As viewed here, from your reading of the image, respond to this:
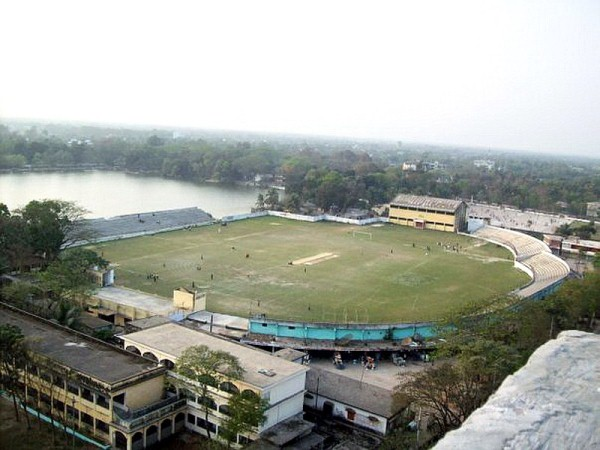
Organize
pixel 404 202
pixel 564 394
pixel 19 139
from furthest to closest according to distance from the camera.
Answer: pixel 19 139 < pixel 404 202 < pixel 564 394

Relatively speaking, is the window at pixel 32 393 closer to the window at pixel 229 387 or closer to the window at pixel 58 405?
the window at pixel 58 405

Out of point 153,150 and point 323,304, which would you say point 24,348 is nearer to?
point 323,304

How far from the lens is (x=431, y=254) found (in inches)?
979

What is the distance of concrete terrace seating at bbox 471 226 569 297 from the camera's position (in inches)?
762

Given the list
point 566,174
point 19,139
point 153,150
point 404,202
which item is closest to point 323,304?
point 404,202

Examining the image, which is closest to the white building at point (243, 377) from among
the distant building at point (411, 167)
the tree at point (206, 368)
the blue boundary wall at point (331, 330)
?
the tree at point (206, 368)

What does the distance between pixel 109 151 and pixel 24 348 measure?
48.2 meters

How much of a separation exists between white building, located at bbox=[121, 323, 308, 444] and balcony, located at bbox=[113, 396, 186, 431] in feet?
0.98

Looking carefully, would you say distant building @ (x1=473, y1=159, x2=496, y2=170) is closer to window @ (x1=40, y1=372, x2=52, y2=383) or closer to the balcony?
the balcony

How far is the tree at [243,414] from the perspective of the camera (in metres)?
8.32

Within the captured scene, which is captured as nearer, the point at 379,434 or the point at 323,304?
the point at 379,434

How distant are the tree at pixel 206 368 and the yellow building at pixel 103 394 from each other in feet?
2.59

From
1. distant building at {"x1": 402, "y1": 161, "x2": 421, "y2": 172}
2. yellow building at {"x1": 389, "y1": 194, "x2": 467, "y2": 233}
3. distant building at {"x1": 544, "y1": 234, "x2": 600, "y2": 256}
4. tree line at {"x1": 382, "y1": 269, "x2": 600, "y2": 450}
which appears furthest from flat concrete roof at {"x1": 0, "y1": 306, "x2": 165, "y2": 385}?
distant building at {"x1": 402, "y1": 161, "x2": 421, "y2": 172}

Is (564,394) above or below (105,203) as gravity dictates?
above
